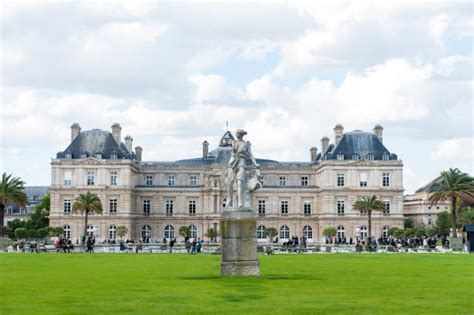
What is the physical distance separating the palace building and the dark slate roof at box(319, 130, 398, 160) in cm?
13

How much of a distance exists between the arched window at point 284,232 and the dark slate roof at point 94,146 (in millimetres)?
23289

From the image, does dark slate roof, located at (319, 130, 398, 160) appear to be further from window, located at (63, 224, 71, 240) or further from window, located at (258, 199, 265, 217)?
window, located at (63, 224, 71, 240)

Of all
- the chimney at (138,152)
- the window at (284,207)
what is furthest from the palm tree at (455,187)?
the chimney at (138,152)

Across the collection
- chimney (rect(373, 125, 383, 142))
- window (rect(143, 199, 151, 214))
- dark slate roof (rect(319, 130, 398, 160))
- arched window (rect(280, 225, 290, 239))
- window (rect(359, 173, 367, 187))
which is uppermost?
chimney (rect(373, 125, 383, 142))

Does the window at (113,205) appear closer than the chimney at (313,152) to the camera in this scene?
Yes

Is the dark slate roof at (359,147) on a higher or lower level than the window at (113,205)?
higher

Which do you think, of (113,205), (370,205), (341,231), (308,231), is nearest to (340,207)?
(341,231)

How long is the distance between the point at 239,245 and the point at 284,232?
91.3m

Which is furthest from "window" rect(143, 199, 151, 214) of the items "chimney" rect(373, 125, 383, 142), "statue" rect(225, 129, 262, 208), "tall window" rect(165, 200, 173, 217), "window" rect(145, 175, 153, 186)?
"statue" rect(225, 129, 262, 208)

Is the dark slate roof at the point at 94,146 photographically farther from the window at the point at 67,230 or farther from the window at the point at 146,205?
the window at the point at 67,230

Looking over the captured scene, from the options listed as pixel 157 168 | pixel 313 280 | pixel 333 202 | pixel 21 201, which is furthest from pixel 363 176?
pixel 313 280

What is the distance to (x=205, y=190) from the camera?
393 feet

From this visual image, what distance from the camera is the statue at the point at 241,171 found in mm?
30156

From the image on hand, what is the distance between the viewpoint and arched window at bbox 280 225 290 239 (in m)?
120
